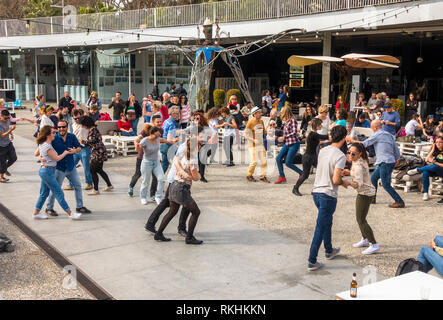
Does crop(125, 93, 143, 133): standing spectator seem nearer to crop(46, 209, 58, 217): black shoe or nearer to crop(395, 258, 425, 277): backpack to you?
crop(46, 209, 58, 217): black shoe

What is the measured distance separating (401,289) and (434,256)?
57.0 inches

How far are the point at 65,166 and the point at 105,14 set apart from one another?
2392 cm

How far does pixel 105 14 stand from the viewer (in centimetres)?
3039

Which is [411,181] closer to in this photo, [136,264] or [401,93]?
[136,264]

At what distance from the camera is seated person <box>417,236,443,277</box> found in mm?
5473

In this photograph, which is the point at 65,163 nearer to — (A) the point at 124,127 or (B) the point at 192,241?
(B) the point at 192,241

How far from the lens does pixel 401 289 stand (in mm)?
4348

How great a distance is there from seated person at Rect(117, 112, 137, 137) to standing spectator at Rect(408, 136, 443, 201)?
916 cm

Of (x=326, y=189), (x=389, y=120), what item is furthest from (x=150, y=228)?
(x=389, y=120)

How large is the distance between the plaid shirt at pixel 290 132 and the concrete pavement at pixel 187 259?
2.70 metres

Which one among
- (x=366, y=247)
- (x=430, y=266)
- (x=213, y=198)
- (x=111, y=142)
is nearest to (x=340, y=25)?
(x=111, y=142)

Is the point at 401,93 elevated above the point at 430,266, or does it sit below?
above

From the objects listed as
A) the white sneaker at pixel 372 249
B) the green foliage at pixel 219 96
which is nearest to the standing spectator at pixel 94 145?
the white sneaker at pixel 372 249

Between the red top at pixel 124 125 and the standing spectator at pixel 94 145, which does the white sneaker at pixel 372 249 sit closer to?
the standing spectator at pixel 94 145
